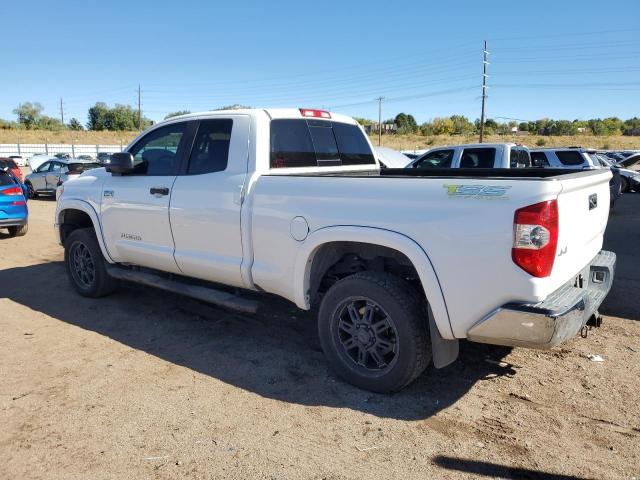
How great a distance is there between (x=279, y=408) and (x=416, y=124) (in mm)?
103117

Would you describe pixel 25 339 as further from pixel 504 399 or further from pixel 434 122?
pixel 434 122

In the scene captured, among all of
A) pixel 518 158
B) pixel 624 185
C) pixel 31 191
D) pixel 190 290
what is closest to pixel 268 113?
pixel 190 290

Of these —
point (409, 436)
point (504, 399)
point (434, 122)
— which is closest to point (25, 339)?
point (409, 436)

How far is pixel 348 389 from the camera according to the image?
12.5ft

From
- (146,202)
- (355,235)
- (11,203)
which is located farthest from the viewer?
(11,203)

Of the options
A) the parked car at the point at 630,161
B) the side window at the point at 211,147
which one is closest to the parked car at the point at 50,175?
the side window at the point at 211,147

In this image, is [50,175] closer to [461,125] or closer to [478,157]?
[478,157]

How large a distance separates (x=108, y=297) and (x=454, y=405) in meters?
4.40

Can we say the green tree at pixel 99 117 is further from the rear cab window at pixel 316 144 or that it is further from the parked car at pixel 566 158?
the rear cab window at pixel 316 144

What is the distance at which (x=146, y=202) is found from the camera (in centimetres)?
510

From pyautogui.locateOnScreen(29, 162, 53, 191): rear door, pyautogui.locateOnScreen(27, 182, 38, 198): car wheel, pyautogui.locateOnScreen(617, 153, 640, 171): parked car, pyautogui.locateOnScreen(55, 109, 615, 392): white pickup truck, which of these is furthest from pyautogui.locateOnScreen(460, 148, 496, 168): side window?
pyautogui.locateOnScreen(27, 182, 38, 198): car wheel

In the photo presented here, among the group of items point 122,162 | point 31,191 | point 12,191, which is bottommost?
point 31,191

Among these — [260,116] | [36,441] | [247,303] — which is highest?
[260,116]

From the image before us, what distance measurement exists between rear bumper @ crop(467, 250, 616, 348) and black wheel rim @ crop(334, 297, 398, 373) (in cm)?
65
